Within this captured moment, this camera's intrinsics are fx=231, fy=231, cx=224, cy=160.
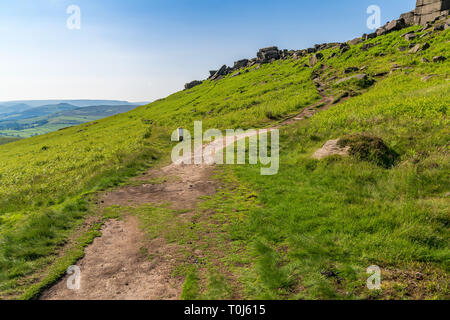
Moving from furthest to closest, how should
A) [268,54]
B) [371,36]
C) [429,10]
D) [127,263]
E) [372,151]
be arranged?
[268,54], [371,36], [429,10], [372,151], [127,263]

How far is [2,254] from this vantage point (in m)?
8.32

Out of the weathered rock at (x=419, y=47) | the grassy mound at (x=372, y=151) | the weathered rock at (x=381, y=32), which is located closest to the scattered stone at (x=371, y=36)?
the weathered rock at (x=381, y=32)

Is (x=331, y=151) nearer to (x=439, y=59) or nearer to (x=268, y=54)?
(x=439, y=59)

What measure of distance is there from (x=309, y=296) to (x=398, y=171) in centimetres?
890

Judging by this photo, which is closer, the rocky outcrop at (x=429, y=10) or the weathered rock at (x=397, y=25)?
the rocky outcrop at (x=429, y=10)

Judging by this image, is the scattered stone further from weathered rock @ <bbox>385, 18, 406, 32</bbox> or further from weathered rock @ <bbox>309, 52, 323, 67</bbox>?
weathered rock @ <bbox>309, 52, 323, 67</bbox>

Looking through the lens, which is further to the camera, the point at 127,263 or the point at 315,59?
the point at 315,59

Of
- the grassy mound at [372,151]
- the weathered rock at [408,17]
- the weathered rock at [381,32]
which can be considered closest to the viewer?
the grassy mound at [372,151]

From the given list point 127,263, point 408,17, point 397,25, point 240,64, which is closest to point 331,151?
point 127,263

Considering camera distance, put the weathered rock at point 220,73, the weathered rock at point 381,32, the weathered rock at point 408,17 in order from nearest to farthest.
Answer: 1. the weathered rock at point 381,32
2. the weathered rock at point 408,17
3. the weathered rock at point 220,73

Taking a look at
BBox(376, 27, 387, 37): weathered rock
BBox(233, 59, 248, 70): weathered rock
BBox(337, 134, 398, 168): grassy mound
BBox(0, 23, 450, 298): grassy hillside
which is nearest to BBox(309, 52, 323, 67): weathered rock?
BBox(376, 27, 387, 37): weathered rock

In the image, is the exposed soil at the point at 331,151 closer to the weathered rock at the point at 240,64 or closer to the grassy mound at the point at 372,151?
the grassy mound at the point at 372,151

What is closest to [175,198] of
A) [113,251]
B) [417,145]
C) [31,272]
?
[113,251]
